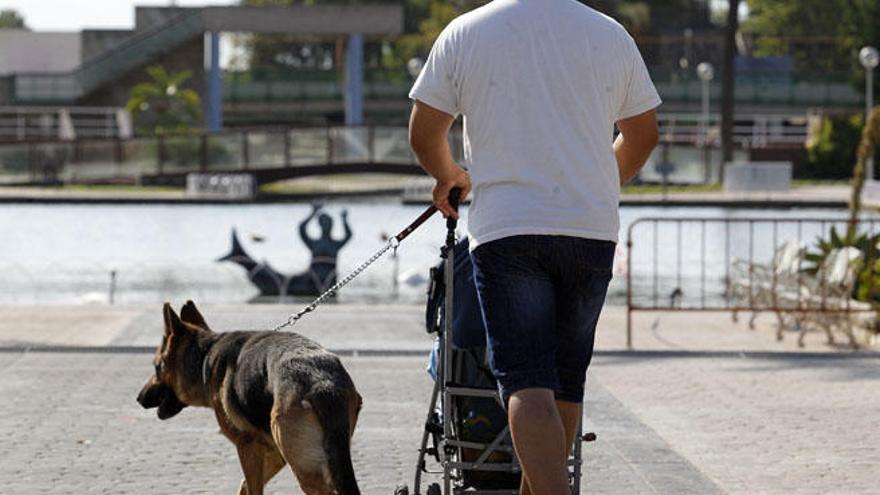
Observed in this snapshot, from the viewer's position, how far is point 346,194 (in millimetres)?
60812

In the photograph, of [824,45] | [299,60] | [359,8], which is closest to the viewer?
[359,8]

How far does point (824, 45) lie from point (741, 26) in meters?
38.7

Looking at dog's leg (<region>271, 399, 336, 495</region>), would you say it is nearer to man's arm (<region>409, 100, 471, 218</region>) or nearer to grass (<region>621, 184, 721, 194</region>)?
man's arm (<region>409, 100, 471, 218</region>)

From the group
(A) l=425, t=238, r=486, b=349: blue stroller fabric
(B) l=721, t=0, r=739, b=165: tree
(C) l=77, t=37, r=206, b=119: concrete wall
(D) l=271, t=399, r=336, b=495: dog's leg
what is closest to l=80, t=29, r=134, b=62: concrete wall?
(C) l=77, t=37, r=206, b=119: concrete wall

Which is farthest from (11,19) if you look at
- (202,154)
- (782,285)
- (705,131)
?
(782,285)

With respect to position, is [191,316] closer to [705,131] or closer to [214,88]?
[705,131]

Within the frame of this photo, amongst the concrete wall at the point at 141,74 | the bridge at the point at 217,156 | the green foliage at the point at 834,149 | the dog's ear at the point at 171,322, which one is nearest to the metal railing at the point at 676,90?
the concrete wall at the point at 141,74

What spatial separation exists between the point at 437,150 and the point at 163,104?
7155 cm

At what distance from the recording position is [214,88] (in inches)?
2980

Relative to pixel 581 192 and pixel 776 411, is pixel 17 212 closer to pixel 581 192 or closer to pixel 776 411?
pixel 776 411

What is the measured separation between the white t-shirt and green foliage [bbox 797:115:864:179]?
60.9 meters

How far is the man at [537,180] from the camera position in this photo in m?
6.38

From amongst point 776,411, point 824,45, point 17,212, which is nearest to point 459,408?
point 776,411

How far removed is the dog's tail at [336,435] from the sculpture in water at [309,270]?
1880 cm
